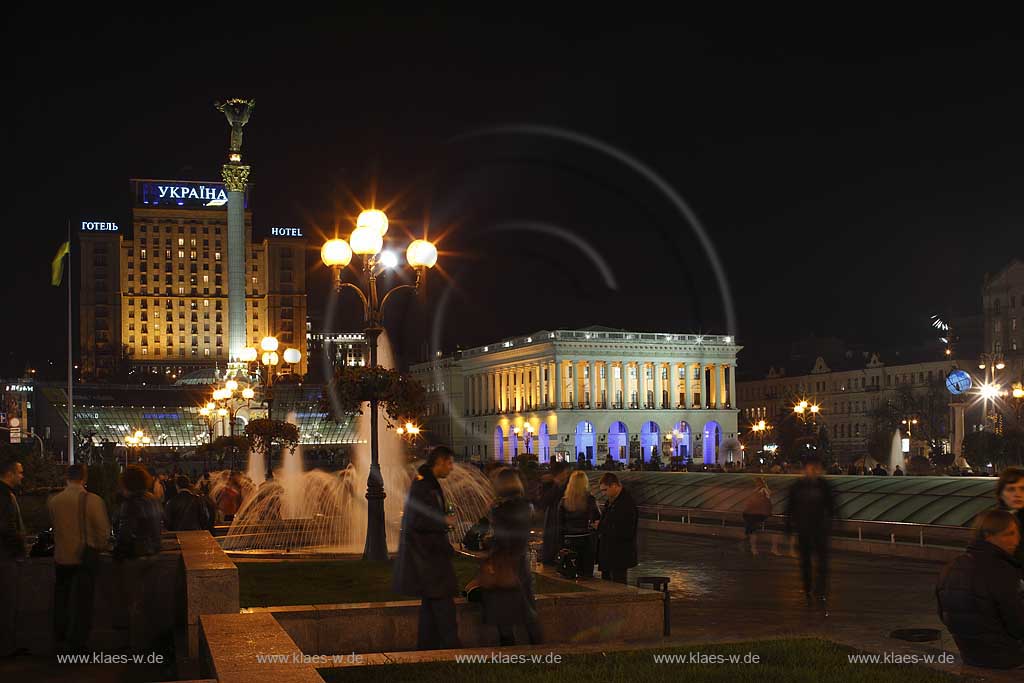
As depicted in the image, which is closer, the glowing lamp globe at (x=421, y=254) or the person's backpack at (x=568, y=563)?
the person's backpack at (x=568, y=563)

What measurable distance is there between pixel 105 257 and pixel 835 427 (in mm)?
107132

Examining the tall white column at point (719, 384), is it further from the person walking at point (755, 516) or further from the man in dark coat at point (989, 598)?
the man in dark coat at point (989, 598)

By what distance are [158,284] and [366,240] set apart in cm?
16221

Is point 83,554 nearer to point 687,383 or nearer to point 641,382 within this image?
point 641,382

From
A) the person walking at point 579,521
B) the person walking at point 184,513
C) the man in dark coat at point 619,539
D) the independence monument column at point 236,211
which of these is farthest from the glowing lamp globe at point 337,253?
the independence monument column at point 236,211

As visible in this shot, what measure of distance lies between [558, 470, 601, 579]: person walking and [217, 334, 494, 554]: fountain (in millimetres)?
4458

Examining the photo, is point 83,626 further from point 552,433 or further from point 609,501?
point 552,433

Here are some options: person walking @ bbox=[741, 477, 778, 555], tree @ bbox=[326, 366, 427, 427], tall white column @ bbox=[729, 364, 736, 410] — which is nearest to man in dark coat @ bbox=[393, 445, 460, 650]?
tree @ bbox=[326, 366, 427, 427]

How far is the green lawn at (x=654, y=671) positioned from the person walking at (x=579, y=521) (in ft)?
15.7

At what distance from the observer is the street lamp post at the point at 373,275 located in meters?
17.2

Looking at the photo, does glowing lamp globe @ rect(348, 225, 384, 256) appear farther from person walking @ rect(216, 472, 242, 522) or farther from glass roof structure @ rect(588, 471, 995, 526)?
person walking @ rect(216, 472, 242, 522)

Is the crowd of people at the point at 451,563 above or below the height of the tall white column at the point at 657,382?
below

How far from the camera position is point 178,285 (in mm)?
174000

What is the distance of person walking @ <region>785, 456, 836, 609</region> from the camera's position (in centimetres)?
1448
